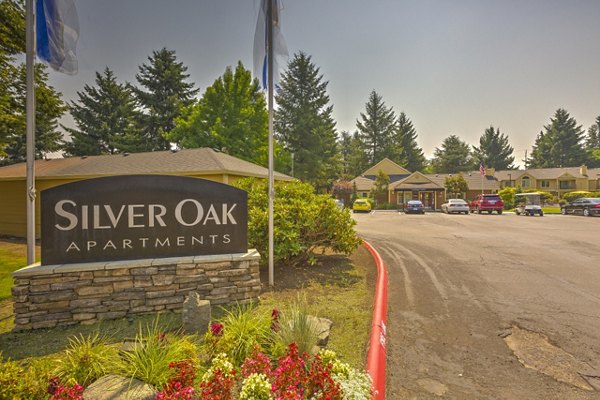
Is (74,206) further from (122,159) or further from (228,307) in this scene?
(122,159)

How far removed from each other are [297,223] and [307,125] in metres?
34.6

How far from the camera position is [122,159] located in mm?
14859

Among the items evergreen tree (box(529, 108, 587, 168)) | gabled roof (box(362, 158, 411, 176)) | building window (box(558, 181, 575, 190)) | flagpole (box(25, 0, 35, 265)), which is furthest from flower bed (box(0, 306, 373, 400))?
evergreen tree (box(529, 108, 587, 168))

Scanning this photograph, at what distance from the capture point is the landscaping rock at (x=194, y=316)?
157 inches

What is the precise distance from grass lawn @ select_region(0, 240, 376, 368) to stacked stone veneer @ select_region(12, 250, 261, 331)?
0.60 feet

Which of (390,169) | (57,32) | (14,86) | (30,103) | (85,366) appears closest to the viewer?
(85,366)

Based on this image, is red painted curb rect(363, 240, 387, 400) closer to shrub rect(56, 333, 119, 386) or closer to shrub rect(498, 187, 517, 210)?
shrub rect(56, 333, 119, 386)

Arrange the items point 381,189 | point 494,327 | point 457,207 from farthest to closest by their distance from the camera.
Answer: point 381,189
point 457,207
point 494,327

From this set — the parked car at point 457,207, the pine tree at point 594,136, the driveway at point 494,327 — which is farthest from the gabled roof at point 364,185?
the pine tree at point 594,136

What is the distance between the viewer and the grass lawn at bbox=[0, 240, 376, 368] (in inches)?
146

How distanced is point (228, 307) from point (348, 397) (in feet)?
10.1

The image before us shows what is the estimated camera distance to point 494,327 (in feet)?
14.2

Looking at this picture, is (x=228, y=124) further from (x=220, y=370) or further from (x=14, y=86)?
(x=220, y=370)

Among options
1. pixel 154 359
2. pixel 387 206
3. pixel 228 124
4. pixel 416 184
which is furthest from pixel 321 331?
pixel 416 184
